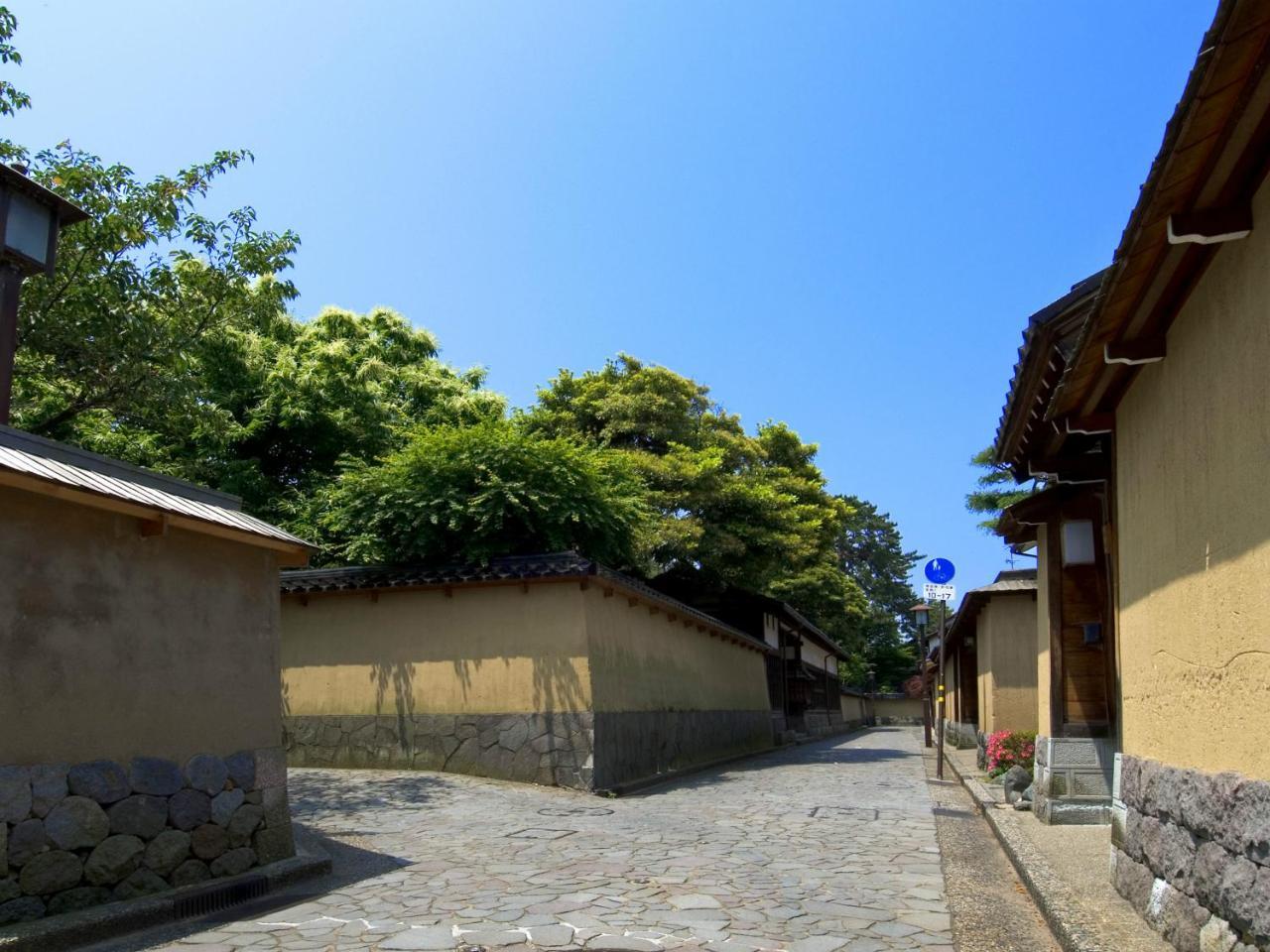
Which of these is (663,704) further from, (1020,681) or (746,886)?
(746,886)

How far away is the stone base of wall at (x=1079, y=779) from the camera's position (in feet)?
32.0

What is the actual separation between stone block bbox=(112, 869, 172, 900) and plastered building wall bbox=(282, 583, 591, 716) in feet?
24.4

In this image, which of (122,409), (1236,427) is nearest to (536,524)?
(122,409)

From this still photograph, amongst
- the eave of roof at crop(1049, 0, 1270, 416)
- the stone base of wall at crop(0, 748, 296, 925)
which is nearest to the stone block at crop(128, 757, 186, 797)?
the stone base of wall at crop(0, 748, 296, 925)

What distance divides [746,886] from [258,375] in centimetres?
1870

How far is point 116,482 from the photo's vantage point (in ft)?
24.0

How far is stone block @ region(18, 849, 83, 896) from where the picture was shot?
6.16 metres

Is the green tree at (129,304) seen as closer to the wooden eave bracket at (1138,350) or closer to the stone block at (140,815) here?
the stone block at (140,815)

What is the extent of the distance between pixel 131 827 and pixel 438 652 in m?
8.09

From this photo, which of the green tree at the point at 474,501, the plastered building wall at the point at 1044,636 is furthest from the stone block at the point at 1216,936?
the green tree at the point at 474,501

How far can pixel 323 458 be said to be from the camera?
22.6m

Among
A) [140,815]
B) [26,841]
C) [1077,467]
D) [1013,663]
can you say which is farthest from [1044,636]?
[26,841]

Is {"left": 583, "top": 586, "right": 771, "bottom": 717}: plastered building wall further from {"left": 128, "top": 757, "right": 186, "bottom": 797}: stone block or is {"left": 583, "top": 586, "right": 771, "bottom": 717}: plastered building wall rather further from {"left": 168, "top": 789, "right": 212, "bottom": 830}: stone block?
{"left": 128, "top": 757, "right": 186, "bottom": 797}: stone block

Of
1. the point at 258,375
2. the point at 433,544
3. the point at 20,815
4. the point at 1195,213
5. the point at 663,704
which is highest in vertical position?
the point at 258,375
